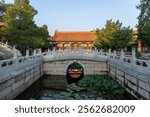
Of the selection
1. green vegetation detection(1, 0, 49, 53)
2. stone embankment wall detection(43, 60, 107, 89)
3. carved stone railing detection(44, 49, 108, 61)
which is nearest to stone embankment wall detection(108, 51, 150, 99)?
stone embankment wall detection(43, 60, 107, 89)

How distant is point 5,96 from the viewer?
11.6 metres

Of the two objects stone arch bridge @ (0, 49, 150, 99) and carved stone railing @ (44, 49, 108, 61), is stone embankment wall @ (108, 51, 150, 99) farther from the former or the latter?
carved stone railing @ (44, 49, 108, 61)

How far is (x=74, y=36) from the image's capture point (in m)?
55.4

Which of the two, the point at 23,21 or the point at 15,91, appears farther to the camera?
A: the point at 23,21

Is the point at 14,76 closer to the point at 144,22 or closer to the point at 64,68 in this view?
the point at 64,68

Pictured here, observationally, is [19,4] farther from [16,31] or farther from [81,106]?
[81,106]

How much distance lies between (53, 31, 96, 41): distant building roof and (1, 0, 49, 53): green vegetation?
81.3 feet

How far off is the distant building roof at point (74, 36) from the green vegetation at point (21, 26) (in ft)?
81.3

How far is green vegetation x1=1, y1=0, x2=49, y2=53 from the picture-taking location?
89.7ft

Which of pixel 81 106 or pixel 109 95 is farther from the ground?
pixel 81 106

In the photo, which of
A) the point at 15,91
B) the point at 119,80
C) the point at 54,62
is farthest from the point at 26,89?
the point at 54,62

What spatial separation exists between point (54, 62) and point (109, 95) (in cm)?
1053

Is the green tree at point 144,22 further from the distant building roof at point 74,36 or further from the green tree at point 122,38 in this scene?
the distant building roof at point 74,36

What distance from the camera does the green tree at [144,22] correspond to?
30.1 metres
